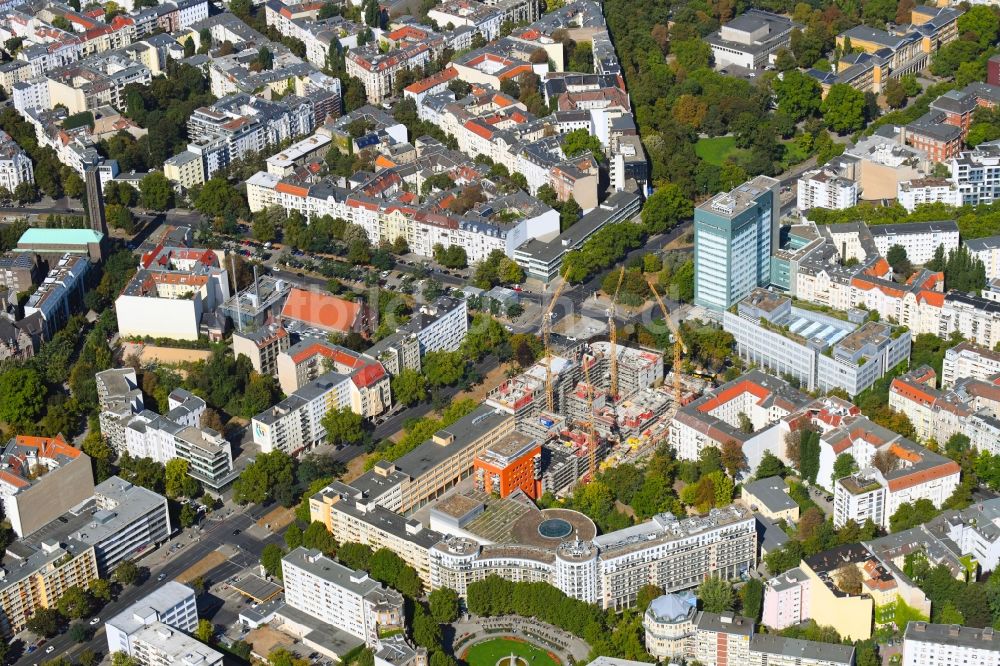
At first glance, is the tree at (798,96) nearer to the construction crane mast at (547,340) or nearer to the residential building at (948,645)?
the construction crane mast at (547,340)

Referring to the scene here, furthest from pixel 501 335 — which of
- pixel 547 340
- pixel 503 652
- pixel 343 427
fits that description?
pixel 503 652

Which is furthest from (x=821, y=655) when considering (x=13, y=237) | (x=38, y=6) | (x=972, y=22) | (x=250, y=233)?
(x=38, y=6)

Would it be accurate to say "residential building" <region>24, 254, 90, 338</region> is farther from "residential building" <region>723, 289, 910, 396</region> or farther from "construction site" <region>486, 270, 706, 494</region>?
"residential building" <region>723, 289, 910, 396</region>

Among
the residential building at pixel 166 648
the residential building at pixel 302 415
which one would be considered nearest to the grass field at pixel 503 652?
the residential building at pixel 166 648

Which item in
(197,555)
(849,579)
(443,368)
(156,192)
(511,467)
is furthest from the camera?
(156,192)

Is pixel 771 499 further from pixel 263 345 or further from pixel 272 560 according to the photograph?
pixel 263 345

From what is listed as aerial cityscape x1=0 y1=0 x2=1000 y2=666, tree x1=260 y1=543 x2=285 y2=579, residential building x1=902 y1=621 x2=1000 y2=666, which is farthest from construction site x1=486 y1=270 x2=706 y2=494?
residential building x1=902 y1=621 x2=1000 y2=666

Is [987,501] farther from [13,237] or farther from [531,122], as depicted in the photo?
[13,237]
